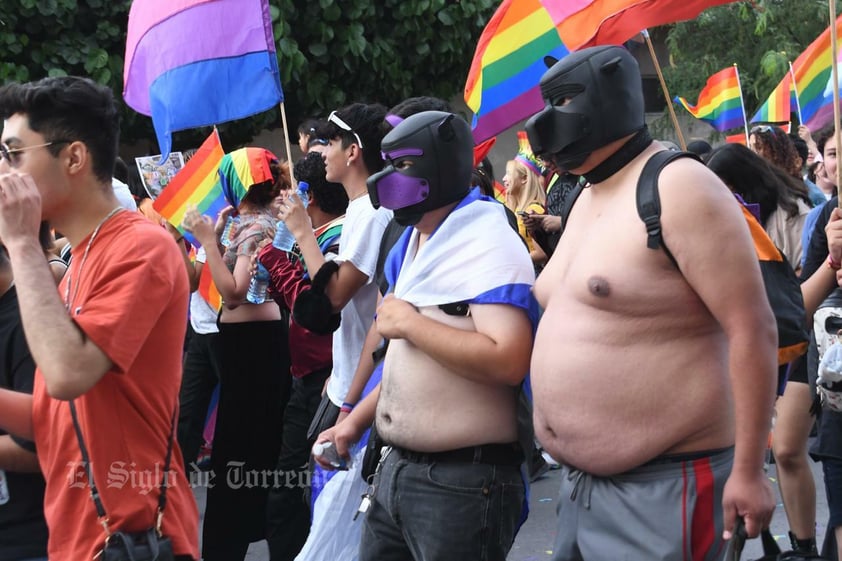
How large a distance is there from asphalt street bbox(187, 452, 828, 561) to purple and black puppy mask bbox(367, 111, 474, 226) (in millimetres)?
3091

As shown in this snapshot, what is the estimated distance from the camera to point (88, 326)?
2717 mm

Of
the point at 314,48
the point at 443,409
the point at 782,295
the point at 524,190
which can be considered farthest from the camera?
the point at 314,48

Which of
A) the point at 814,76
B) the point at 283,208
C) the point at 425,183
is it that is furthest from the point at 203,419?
the point at 814,76

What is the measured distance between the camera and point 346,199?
18.4 ft

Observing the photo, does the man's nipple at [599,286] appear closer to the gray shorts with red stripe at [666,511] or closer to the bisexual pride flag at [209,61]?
the gray shorts with red stripe at [666,511]

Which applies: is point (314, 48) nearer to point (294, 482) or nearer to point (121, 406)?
point (294, 482)

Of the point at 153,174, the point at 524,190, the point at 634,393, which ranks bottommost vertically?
the point at 524,190

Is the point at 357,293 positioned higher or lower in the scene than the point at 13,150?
lower

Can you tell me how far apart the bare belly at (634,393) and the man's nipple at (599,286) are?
6 centimetres

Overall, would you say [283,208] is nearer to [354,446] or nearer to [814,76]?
[354,446]

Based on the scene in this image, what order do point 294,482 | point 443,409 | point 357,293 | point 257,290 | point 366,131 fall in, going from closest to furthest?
point 443,409 → point 357,293 → point 366,131 → point 294,482 → point 257,290

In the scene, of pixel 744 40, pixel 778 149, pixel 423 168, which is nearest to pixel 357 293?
pixel 423 168

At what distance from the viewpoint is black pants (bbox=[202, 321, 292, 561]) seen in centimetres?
571

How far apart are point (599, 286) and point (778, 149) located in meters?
5.39
